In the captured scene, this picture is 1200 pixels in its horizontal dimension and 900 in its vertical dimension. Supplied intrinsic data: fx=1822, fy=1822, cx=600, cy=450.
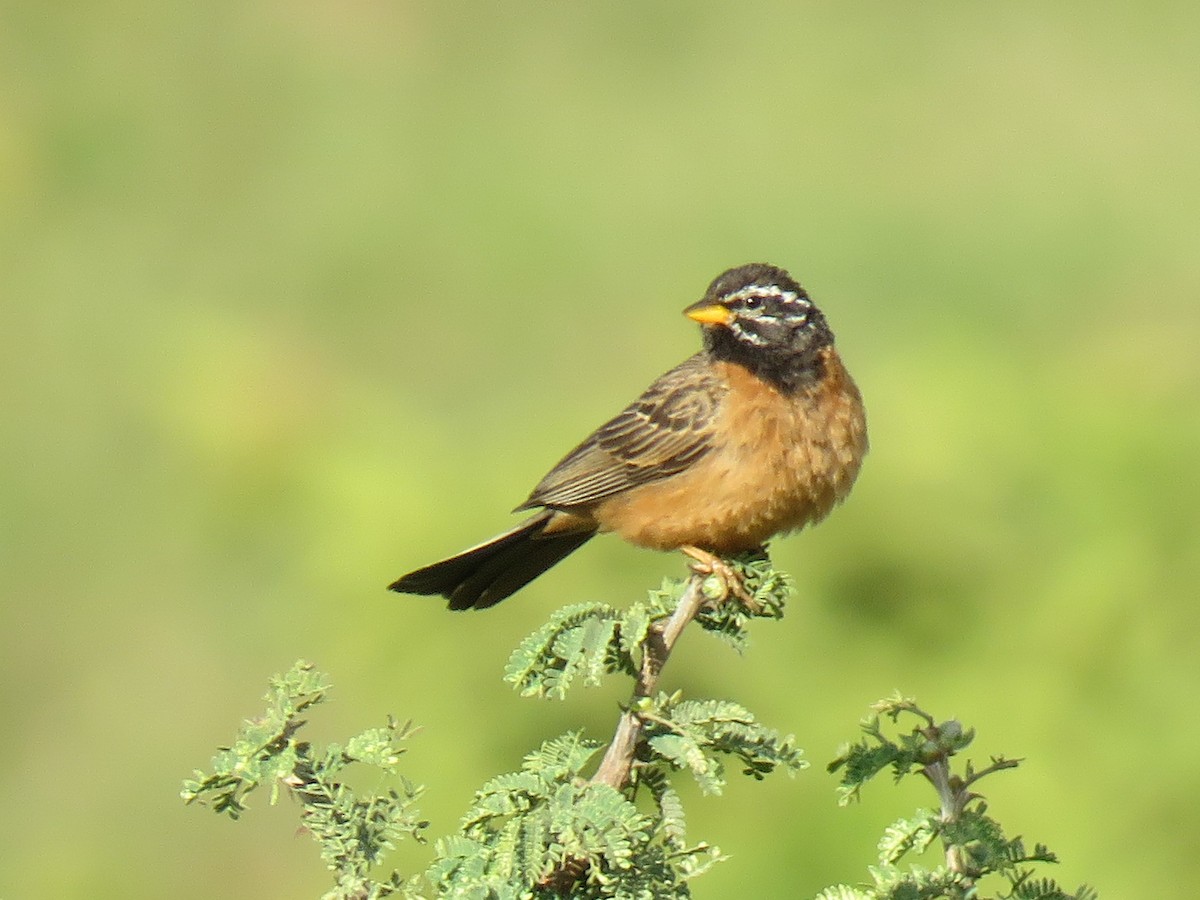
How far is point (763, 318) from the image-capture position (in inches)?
228

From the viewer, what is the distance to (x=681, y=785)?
6.20 m

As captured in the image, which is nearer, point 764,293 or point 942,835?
point 942,835

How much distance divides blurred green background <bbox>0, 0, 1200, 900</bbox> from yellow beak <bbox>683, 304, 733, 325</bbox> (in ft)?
4.52

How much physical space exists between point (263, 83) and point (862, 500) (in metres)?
9.67

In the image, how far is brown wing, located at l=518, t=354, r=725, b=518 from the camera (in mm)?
5688

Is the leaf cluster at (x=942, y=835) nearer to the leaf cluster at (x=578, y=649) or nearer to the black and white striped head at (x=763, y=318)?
the leaf cluster at (x=578, y=649)

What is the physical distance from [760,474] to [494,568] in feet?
2.89

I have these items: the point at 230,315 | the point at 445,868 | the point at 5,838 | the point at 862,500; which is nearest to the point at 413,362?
the point at 230,315

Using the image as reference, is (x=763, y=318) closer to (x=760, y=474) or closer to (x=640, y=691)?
(x=760, y=474)

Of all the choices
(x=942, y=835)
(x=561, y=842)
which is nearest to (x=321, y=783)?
(x=561, y=842)

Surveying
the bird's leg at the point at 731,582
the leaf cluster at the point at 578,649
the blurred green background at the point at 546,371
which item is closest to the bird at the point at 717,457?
the bird's leg at the point at 731,582

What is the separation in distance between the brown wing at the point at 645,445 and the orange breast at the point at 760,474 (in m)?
0.06

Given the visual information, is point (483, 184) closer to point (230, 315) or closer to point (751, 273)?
point (230, 315)

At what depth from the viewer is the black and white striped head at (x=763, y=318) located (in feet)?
18.9
